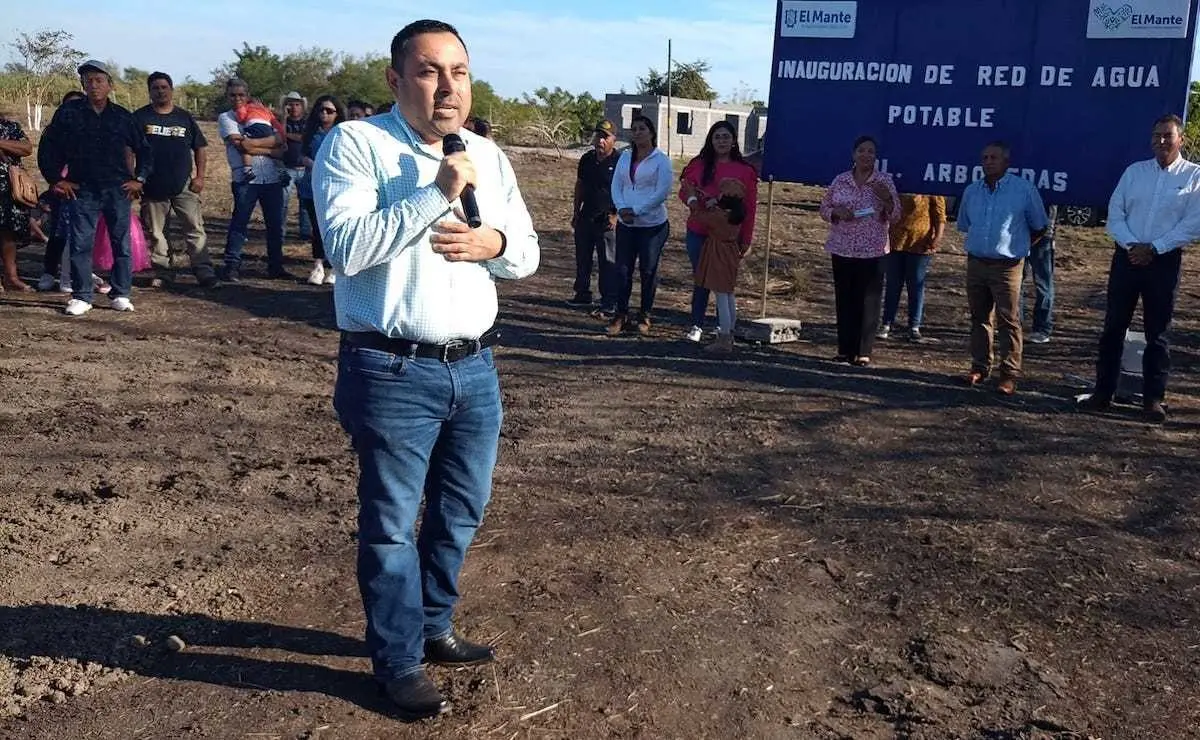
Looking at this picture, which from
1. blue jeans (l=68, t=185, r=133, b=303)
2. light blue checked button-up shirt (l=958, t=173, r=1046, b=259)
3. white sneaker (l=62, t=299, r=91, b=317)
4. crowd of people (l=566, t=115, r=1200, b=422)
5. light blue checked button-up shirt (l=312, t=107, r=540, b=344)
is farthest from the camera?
white sneaker (l=62, t=299, r=91, b=317)

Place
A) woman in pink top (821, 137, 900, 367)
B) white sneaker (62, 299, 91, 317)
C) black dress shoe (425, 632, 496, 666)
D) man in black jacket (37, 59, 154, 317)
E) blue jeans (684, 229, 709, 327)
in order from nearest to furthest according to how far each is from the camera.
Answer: black dress shoe (425, 632, 496, 666) < woman in pink top (821, 137, 900, 367) < man in black jacket (37, 59, 154, 317) < blue jeans (684, 229, 709, 327) < white sneaker (62, 299, 91, 317)

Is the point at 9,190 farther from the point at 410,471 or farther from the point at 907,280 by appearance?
the point at 410,471

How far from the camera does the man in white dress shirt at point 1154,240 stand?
7.02m

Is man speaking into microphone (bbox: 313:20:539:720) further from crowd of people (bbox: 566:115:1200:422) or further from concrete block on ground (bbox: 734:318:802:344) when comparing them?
concrete block on ground (bbox: 734:318:802:344)

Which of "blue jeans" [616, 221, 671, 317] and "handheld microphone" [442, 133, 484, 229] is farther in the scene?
"blue jeans" [616, 221, 671, 317]

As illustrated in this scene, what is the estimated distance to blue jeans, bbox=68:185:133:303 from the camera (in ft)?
29.8

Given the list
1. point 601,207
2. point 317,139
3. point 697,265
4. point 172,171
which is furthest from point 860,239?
point 172,171

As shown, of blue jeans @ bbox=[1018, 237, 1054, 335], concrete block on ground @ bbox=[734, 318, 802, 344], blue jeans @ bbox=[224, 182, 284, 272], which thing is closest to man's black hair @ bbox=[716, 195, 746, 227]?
concrete block on ground @ bbox=[734, 318, 802, 344]

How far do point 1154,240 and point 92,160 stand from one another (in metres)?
7.90

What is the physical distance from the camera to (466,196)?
311cm

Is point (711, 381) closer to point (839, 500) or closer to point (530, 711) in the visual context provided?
point (839, 500)

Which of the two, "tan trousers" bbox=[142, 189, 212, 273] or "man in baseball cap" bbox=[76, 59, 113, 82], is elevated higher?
"man in baseball cap" bbox=[76, 59, 113, 82]

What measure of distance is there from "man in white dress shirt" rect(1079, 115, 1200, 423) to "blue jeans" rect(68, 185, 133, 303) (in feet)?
25.0

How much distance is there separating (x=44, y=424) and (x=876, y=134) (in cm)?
675
